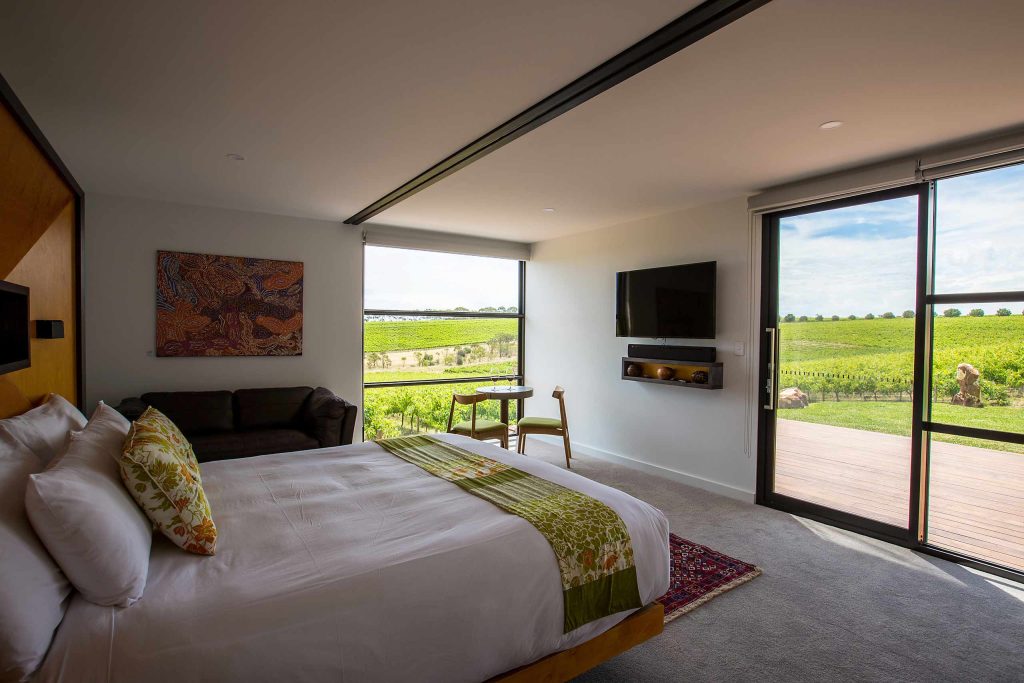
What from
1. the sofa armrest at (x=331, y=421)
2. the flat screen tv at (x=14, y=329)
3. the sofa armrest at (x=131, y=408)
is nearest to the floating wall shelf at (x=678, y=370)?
the sofa armrest at (x=331, y=421)

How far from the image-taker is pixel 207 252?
15.7 feet

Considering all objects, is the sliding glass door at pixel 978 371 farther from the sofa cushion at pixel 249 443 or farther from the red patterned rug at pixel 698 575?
the sofa cushion at pixel 249 443

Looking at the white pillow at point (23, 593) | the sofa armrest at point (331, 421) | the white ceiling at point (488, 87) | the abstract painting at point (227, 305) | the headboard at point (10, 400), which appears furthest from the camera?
the abstract painting at point (227, 305)

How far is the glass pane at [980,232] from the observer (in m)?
3.02

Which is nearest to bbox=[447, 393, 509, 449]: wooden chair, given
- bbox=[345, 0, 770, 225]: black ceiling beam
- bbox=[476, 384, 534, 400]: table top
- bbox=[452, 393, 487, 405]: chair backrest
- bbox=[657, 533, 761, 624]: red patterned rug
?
bbox=[452, 393, 487, 405]: chair backrest

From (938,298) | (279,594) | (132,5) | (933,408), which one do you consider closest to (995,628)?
(933,408)

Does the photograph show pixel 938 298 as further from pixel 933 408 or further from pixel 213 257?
pixel 213 257

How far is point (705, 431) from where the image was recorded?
15.2 ft

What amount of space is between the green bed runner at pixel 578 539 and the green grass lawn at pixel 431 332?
11.8ft

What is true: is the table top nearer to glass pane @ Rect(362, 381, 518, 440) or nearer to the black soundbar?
glass pane @ Rect(362, 381, 518, 440)

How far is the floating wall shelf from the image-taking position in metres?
4.44

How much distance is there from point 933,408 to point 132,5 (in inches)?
184

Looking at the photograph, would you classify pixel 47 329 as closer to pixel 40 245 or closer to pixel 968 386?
pixel 40 245

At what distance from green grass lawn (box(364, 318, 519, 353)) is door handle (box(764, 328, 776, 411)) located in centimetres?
344
